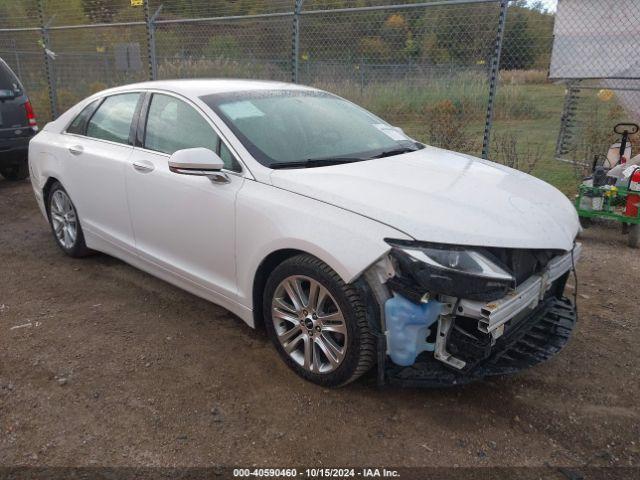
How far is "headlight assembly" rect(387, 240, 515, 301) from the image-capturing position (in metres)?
2.38

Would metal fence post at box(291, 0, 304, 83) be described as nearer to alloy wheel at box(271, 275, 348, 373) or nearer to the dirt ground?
the dirt ground

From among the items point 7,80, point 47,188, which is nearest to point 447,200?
point 47,188

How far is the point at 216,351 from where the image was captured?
3.33 metres

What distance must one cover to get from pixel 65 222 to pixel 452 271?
3.79 metres

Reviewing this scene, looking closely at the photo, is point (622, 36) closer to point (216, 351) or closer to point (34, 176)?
point (216, 351)

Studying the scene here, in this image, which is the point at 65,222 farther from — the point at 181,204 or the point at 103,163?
the point at 181,204

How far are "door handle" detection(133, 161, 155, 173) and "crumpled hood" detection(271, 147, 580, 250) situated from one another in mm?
1107

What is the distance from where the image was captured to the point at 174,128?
11.9ft

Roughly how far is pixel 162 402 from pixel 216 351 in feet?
1.85

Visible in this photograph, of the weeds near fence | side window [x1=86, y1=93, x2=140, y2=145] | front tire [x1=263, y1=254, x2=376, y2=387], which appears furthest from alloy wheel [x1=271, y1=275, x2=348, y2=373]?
the weeds near fence

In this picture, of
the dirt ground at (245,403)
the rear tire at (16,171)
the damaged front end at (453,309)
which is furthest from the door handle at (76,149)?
the rear tire at (16,171)

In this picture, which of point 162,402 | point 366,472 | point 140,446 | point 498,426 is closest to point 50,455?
point 140,446

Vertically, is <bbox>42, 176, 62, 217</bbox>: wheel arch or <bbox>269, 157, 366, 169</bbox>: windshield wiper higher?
<bbox>269, 157, 366, 169</bbox>: windshield wiper

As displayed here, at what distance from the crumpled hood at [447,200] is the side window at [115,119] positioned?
1.63 metres
